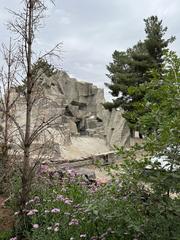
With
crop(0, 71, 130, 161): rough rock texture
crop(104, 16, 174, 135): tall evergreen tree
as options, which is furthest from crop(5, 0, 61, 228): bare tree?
crop(104, 16, 174, 135): tall evergreen tree

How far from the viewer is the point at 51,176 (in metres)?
4.87

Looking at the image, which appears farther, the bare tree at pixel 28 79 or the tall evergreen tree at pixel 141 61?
the tall evergreen tree at pixel 141 61

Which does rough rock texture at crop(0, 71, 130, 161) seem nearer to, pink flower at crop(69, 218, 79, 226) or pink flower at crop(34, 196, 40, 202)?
pink flower at crop(34, 196, 40, 202)

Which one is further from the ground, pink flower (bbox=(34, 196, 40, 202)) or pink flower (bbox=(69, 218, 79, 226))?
pink flower (bbox=(34, 196, 40, 202))

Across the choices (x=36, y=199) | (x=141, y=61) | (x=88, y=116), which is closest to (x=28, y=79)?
(x=36, y=199)

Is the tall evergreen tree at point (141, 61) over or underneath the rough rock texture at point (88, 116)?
over

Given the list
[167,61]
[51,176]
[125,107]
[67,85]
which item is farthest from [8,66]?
[67,85]

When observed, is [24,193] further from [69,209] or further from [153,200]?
[153,200]

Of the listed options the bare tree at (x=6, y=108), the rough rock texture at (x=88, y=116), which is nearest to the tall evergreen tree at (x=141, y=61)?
the rough rock texture at (x=88, y=116)

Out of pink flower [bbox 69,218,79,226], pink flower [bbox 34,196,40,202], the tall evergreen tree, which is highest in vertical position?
the tall evergreen tree

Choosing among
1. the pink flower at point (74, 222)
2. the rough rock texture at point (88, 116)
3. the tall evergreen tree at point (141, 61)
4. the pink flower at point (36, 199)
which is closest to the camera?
the pink flower at point (74, 222)

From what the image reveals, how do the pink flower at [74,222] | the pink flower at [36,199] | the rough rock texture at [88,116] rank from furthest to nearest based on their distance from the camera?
the rough rock texture at [88,116] < the pink flower at [36,199] < the pink flower at [74,222]

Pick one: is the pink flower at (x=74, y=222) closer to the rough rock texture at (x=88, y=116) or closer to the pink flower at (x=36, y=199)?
the pink flower at (x=36, y=199)

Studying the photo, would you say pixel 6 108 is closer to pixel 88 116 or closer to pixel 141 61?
pixel 141 61
